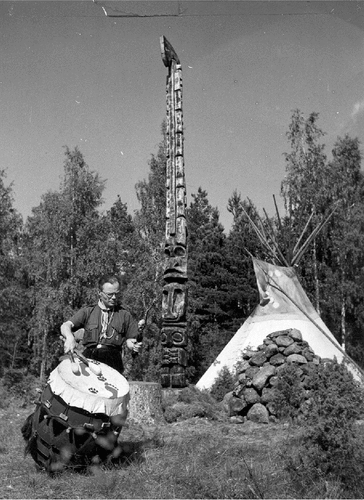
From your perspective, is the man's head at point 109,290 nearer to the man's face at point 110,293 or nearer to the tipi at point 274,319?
the man's face at point 110,293

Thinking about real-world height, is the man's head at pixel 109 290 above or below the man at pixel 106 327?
above

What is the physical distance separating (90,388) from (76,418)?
25 centimetres

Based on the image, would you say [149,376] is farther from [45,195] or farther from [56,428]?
[56,428]

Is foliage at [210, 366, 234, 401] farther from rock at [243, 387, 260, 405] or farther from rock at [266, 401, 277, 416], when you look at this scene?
rock at [266, 401, 277, 416]

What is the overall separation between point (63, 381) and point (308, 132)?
2126cm

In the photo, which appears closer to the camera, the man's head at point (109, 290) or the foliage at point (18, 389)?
the man's head at point (109, 290)

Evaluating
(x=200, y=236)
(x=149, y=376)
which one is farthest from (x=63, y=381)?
(x=200, y=236)

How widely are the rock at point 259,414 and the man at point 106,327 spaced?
15.0ft

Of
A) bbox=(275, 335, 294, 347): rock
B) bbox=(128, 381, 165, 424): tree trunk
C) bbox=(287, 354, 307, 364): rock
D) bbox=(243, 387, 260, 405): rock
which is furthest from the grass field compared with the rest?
bbox=(275, 335, 294, 347): rock

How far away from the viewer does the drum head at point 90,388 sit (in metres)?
4.48

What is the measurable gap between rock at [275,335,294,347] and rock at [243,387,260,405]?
1.08 m

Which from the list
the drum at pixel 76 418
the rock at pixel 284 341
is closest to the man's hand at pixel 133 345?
the drum at pixel 76 418

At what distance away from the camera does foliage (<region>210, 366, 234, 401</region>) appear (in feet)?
41.0

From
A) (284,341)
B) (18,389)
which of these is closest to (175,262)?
(284,341)
